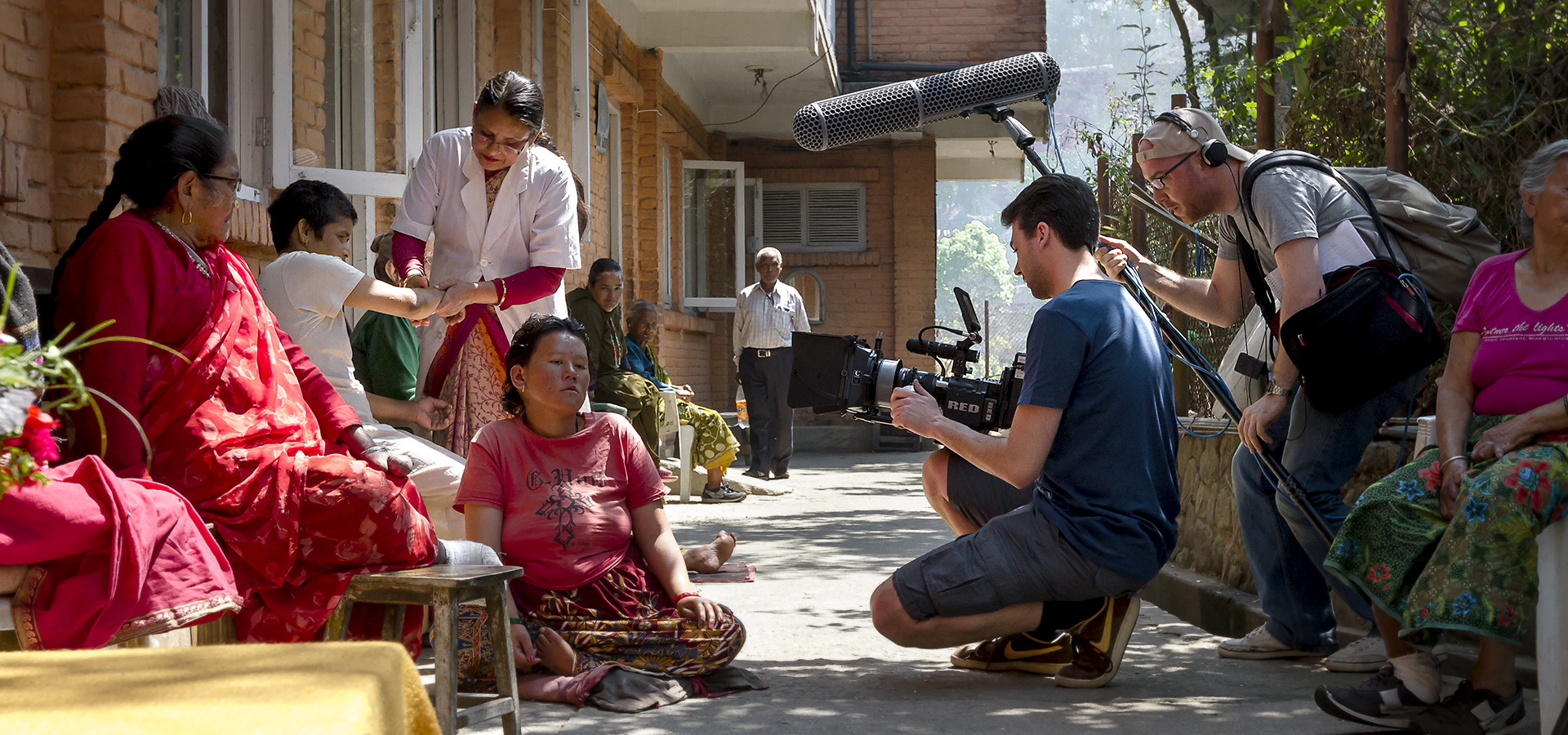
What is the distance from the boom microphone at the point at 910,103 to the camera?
12.8ft

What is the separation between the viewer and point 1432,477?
10.0 ft

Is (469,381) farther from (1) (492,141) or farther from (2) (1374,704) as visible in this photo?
(2) (1374,704)

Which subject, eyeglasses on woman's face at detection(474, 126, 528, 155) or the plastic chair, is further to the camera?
the plastic chair

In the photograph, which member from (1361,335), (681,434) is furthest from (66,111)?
(681,434)

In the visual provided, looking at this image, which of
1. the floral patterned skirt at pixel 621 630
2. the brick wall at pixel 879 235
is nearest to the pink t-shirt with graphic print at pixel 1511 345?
the floral patterned skirt at pixel 621 630

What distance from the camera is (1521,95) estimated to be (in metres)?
4.64

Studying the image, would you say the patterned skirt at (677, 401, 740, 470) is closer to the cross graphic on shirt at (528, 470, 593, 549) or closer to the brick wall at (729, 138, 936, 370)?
the cross graphic on shirt at (528, 470, 593, 549)

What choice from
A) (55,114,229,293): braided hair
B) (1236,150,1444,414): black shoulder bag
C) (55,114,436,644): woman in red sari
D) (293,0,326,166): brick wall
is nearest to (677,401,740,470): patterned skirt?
(293,0,326,166): brick wall

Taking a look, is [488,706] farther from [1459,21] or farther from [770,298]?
[770,298]

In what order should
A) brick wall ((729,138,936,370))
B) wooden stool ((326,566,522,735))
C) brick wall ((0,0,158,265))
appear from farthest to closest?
brick wall ((729,138,936,370)) < brick wall ((0,0,158,265)) < wooden stool ((326,566,522,735))

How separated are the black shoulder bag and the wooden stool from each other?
6.73ft

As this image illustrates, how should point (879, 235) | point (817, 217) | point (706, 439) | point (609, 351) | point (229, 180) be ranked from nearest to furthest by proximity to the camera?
point (229, 180)
point (609, 351)
point (706, 439)
point (879, 235)
point (817, 217)

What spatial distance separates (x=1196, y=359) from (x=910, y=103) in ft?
3.65

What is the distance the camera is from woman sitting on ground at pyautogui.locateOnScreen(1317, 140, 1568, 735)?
9.14 ft
